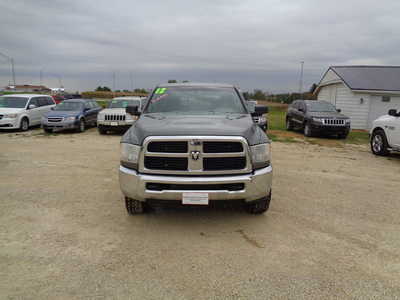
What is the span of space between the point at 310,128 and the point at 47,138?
37.2ft

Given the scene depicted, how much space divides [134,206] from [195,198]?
108 centimetres

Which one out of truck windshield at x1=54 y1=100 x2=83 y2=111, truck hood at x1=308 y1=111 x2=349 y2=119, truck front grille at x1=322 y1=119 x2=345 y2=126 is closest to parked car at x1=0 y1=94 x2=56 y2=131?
truck windshield at x1=54 y1=100 x2=83 y2=111

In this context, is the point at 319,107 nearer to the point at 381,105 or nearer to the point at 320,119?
the point at 320,119

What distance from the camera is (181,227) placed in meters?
3.76

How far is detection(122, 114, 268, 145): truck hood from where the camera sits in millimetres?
3447

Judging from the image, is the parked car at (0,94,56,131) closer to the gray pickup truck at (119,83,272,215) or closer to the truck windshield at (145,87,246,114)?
the truck windshield at (145,87,246,114)

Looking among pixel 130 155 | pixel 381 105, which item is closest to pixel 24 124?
pixel 130 155

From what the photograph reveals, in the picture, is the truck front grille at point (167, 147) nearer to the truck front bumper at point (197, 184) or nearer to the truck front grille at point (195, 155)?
the truck front grille at point (195, 155)

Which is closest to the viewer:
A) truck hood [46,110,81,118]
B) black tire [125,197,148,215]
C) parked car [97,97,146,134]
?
black tire [125,197,148,215]

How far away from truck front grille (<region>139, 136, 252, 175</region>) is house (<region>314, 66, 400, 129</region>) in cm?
1676

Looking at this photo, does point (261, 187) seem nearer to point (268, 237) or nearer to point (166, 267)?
point (268, 237)

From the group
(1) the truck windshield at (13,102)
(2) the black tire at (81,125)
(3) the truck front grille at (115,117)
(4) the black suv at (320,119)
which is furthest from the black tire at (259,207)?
(1) the truck windshield at (13,102)

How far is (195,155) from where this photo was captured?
11.0ft

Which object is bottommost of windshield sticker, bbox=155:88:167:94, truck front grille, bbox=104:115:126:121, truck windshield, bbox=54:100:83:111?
truck front grille, bbox=104:115:126:121
